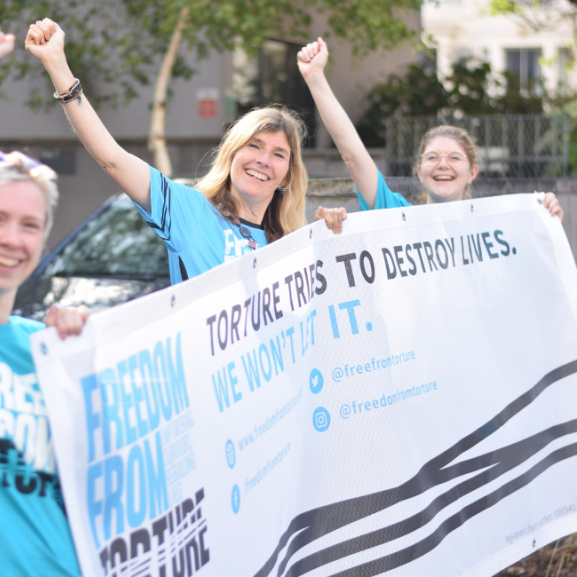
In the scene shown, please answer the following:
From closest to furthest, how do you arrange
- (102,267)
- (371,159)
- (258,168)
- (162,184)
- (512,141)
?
(162,184), (258,168), (371,159), (102,267), (512,141)

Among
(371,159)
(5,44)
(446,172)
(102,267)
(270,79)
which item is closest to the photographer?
(5,44)

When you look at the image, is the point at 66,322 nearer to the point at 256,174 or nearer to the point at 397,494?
the point at 256,174

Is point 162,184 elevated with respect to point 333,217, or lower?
elevated

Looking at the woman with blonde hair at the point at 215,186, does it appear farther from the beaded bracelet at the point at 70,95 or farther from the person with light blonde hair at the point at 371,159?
the person with light blonde hair at the point at 371,159

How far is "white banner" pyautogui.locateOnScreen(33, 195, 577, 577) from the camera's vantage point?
1688mm

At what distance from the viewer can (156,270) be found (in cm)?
501

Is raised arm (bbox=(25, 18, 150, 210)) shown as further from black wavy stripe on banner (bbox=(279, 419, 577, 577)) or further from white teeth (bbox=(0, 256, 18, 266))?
black wavy stripe on banner (bbox=(279, 419, 577, 577))

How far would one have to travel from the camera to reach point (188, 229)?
2471 mm

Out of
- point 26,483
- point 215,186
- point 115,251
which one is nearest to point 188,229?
point 215,186

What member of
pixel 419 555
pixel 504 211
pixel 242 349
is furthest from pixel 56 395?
pixel 504 211

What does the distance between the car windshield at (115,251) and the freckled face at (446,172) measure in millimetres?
2057

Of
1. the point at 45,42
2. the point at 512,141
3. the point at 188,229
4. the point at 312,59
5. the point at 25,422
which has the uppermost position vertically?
the point at 512,141

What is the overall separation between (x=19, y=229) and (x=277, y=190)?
4.90 feet

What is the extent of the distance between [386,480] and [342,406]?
303mm
